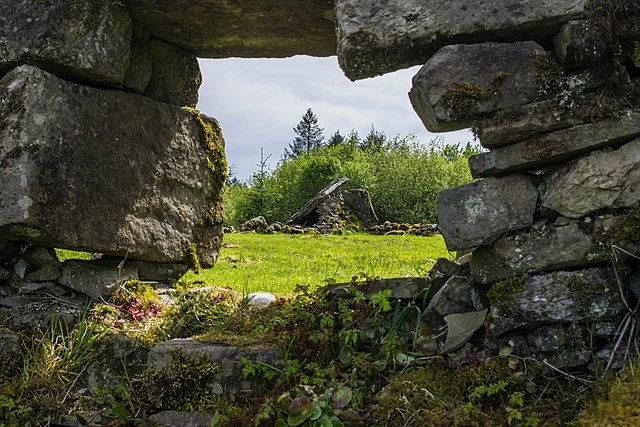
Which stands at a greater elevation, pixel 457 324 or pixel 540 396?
pixel 457 324

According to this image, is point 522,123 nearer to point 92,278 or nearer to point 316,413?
point 316,413

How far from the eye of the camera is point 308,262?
704 cm

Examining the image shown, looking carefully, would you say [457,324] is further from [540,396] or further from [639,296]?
[639,296]

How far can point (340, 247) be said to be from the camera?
356 inches

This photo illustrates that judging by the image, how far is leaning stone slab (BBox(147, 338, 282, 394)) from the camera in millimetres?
3311

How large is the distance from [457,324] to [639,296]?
881 millimetres

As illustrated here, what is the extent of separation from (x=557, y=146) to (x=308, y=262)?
4417mm

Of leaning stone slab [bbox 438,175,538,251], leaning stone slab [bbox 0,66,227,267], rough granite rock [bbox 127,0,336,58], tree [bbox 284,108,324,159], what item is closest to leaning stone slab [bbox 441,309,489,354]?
leaning stone slab [bbox 438,175,538,251]

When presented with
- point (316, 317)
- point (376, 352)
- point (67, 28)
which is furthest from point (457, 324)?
point (67, 28)

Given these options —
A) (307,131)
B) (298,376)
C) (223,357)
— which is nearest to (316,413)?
(298,376)

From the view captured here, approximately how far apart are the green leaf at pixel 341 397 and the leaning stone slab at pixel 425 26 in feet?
5.71

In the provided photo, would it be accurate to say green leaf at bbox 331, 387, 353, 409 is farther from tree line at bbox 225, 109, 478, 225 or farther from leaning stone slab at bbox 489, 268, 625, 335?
tree line at bbox 225, 109, 478, 225

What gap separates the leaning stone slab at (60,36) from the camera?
3.76 m

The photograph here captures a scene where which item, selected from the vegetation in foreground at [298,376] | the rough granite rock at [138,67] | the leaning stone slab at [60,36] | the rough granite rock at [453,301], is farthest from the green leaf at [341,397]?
the rough granite rock at [138,67]
